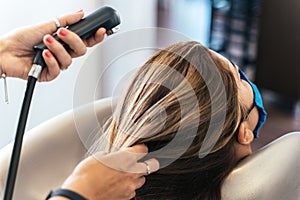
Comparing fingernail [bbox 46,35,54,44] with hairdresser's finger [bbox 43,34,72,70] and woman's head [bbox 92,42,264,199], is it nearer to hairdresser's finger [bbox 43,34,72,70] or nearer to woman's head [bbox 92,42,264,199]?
hairdresser's finger [bbox 43,34,72,70]

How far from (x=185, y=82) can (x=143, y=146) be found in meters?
0.14

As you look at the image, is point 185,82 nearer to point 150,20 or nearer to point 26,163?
point 26,163

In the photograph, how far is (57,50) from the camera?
0.91 meters

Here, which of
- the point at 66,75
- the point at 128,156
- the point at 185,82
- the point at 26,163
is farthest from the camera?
the point at 66,75

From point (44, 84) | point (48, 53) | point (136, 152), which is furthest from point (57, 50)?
point (44, 84)

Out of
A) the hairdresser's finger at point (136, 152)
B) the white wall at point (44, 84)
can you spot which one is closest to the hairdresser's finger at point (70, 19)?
the hairdresser's finger at point (136, 152)

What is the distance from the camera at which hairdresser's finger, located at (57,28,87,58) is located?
91 cm

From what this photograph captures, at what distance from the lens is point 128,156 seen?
81cm

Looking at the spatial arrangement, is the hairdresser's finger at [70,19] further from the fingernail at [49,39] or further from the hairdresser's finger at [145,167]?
the hairdresser's finger at [145,167]

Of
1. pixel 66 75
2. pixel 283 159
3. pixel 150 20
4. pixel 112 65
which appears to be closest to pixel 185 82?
pixel 283 159

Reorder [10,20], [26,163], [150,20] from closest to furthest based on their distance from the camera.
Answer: [26,163] → [10,20] → [150,20]

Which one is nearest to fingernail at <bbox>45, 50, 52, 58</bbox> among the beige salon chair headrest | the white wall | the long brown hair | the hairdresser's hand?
the hairdresser's hand

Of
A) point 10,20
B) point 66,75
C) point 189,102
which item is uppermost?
point 189,102

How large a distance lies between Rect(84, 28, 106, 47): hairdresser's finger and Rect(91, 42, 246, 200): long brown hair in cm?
10
